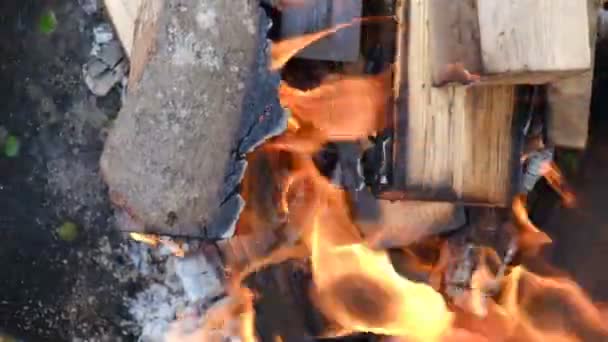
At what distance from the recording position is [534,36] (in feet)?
4.72

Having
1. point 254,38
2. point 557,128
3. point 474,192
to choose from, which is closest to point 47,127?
point 254,38

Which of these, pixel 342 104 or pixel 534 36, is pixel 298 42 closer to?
pixel 342 104

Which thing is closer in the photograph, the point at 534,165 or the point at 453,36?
the point at 453,36

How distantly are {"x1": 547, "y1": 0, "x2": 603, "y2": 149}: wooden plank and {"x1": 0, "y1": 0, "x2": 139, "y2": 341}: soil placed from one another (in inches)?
38.8

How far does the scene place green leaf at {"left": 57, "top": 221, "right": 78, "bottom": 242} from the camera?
2080 mm

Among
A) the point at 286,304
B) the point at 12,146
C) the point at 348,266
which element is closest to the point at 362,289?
the point at 348,266

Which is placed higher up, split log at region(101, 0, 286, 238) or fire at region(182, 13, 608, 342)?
split log at region(101, 0, 286, 238)

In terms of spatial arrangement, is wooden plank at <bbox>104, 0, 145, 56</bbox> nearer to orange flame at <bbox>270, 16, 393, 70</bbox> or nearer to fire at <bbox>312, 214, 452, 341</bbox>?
orange flame at <bbox>270, 16, 393, 70</bbox>

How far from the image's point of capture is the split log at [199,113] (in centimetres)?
153

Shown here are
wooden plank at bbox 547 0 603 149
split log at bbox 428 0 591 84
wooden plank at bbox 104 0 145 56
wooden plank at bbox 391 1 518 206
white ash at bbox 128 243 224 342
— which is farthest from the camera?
white ash at bbox 128 243 224 342

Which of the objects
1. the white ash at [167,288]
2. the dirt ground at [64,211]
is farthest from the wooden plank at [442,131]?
the white ash at [167,288]

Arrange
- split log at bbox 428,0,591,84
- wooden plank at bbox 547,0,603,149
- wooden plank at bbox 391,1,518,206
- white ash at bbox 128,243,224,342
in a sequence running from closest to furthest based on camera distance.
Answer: split log at bbox 428,0,591,84
wooden plank at bbox 391,1,518,206
wooden plank at bbox 547,0,603,149
white ash at bbox 128,243,224,342

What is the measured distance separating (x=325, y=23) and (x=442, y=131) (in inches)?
12.0

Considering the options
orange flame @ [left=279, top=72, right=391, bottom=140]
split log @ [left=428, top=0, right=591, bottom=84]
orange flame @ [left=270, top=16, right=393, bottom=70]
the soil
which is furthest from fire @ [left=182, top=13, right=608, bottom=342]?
split log @ [left=428, top=0, right=591, bottom=84]
